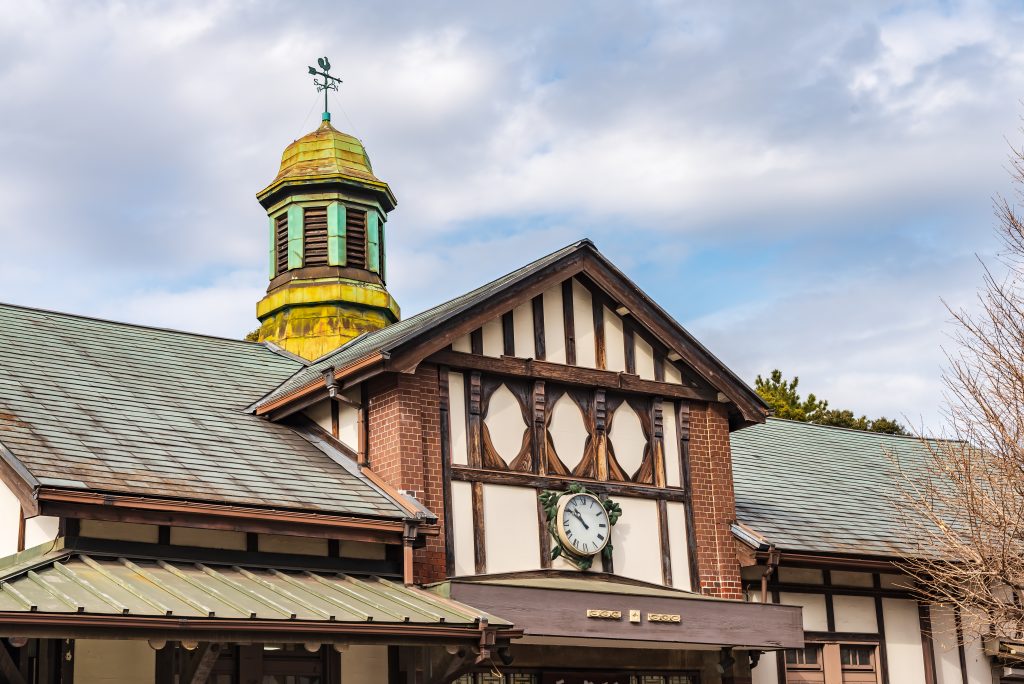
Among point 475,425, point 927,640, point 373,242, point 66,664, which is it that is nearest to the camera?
point 66,664

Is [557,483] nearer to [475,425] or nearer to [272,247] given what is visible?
[475,425]

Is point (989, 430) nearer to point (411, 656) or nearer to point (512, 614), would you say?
point (512, 614)

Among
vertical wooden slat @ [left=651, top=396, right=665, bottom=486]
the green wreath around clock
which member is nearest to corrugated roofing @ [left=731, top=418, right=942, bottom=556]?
vertical wooden slat @ [left=651, top=396, right=665, bottom=486]

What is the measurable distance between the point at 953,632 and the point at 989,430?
559 centimetres

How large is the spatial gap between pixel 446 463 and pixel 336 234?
11.3 metres

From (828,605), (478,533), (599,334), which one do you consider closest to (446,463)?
(478,533)

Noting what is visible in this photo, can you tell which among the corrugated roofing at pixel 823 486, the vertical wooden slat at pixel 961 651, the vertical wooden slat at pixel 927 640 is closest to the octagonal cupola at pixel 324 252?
the corrugated roofing at pixel 823 486

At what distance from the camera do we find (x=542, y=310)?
20.5m

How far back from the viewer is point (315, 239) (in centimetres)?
2936

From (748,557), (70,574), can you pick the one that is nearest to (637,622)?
(748,557)

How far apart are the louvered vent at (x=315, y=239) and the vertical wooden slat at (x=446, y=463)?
35.0 feet

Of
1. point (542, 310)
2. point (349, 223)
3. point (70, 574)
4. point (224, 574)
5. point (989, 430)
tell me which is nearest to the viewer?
point (70, 574)

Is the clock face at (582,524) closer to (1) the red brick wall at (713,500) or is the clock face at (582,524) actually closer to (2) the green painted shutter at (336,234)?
(1) the red brick wall at (713,500)

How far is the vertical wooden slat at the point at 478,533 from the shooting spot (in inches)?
731
